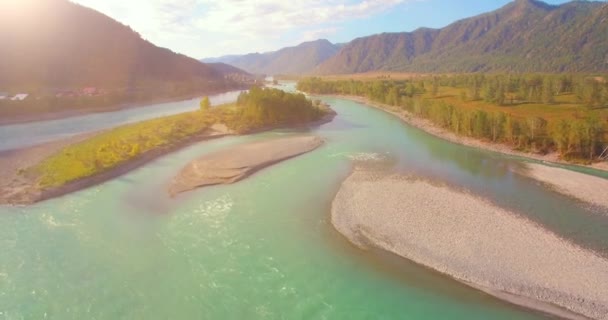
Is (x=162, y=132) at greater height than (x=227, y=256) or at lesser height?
greater

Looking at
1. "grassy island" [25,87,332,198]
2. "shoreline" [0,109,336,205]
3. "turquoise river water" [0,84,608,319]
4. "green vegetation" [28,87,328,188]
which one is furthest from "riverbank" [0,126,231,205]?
"turquoise river water" [0,84,608,319]

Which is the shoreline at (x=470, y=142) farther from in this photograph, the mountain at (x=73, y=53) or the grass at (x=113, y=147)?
the mountain at (x=73, y=53)

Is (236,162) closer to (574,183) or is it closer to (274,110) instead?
(274,110)

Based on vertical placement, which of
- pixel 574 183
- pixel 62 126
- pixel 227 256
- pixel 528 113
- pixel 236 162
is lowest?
pixel 227 256

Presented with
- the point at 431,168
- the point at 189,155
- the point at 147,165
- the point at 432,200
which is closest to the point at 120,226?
the point at 147,165

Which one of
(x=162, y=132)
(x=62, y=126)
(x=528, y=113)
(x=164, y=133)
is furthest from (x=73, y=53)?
(x=528, y=113)

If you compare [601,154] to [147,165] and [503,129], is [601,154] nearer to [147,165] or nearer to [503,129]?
[503,129]

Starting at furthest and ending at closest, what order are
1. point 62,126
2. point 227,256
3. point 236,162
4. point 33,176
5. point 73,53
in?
point 73,53 < point 62,126 < point 236,162 < point 33,176 < point 227,256
